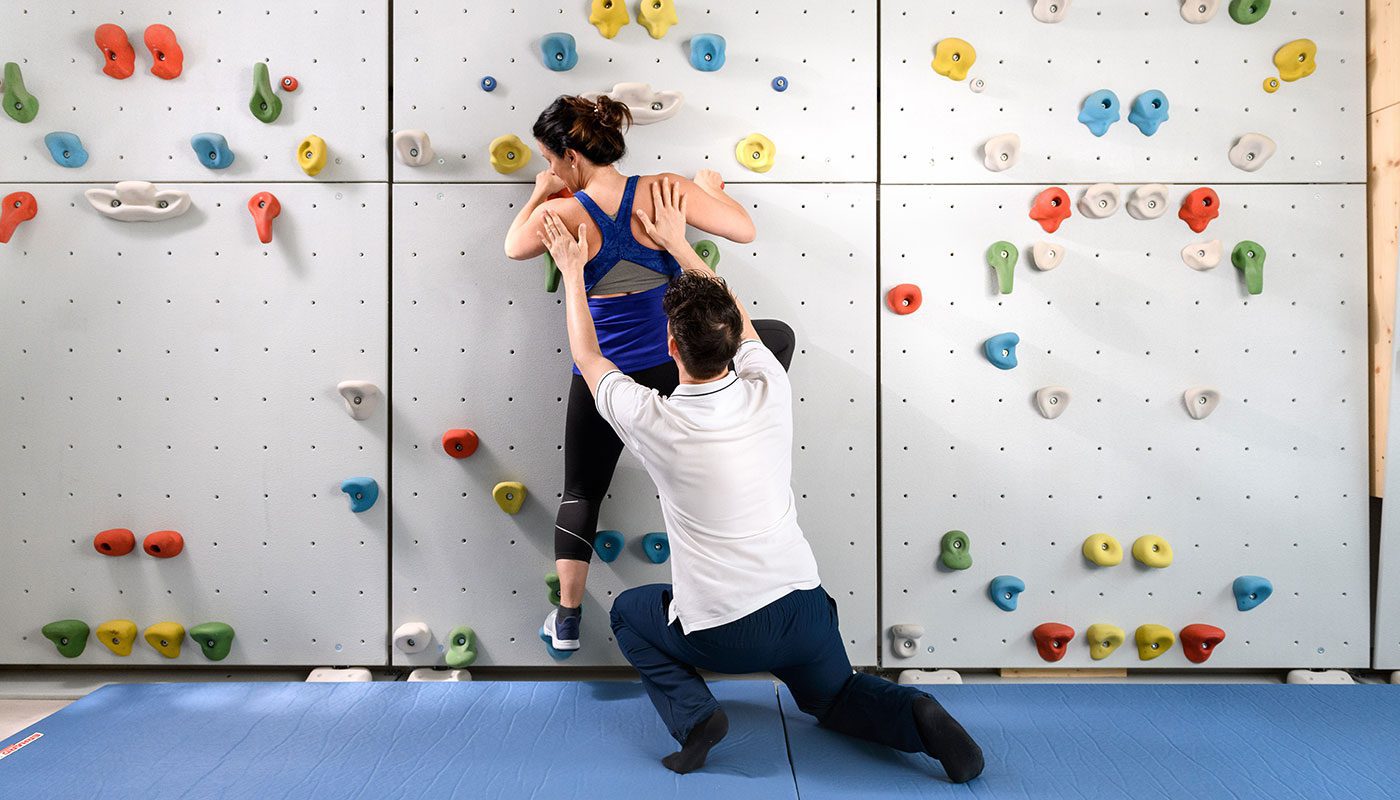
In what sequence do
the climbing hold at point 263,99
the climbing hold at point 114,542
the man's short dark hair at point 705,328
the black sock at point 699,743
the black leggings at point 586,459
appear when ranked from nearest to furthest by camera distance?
the man's short dark hair at point 705,328 < the black sock at point 699,743 < the black leggings at point 586,459 < the climbing hold at point 263,99 < the climbing hold at point 114,542

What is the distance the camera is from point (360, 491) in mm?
2521

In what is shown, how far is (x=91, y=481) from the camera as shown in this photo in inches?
102

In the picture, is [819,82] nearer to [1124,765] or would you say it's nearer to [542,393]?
[542,393]

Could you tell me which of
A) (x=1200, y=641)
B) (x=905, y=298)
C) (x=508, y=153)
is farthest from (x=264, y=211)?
(x=1200, y=641)

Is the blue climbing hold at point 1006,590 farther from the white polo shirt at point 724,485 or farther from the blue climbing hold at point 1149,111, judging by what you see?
the blue climbing hold at point 1149,111

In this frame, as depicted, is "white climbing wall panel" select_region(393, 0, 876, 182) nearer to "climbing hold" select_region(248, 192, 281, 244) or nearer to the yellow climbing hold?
the yellow climbing hold

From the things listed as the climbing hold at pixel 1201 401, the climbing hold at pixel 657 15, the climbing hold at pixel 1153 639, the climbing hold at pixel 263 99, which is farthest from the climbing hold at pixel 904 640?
the climbing hold at pixel 263 99

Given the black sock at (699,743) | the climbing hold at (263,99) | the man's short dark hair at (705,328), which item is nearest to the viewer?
the man's short dark hair at (705,328)

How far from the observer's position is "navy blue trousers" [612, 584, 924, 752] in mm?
1855

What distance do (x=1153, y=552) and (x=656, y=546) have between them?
57.5 inches

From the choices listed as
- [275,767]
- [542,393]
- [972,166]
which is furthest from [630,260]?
[275,767]

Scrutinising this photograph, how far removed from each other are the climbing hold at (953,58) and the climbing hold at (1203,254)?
848mm

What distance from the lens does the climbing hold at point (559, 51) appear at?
2459 mm

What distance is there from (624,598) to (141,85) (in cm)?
210
